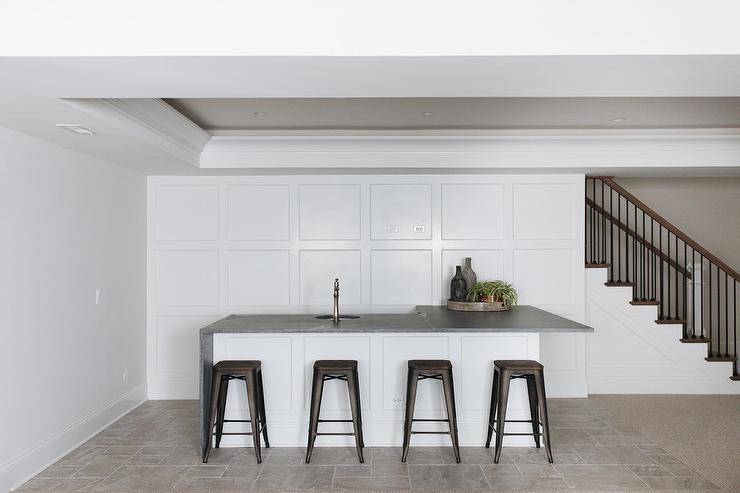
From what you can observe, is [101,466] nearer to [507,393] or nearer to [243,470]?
[243,470]

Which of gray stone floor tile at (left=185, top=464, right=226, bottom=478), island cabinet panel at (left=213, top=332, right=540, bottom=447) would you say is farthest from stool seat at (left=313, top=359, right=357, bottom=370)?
gray stone floor tile at (left=185, top=464, right=226, bottom=478)

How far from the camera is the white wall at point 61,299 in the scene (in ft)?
11.4

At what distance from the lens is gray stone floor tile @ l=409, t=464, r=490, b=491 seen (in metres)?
3.41

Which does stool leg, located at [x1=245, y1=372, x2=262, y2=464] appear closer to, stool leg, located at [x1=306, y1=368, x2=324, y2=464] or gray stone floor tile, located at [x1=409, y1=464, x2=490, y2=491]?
stool leg, located at [x1=306, y1=368, x2=324, y2=464]

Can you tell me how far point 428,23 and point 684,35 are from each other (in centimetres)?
106

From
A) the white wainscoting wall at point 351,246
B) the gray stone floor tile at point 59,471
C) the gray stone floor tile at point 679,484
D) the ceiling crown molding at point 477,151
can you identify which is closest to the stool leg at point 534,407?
the gray stone floor tile at point 679,484

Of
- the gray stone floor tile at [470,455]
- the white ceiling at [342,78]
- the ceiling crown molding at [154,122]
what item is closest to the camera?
the white ceiling at [342,78]

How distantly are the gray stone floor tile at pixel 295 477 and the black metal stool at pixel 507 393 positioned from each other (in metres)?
1.21

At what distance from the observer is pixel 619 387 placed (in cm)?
574

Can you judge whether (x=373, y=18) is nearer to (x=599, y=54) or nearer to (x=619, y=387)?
(x=599, y=54)

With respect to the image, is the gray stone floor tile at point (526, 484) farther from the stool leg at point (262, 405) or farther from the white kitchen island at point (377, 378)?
the stool leg at point (262, 405)

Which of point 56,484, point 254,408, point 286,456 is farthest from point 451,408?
point 56,484

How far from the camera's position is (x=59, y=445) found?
3955mm

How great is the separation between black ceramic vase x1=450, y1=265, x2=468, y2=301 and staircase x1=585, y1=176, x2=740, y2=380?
1.53 meters
